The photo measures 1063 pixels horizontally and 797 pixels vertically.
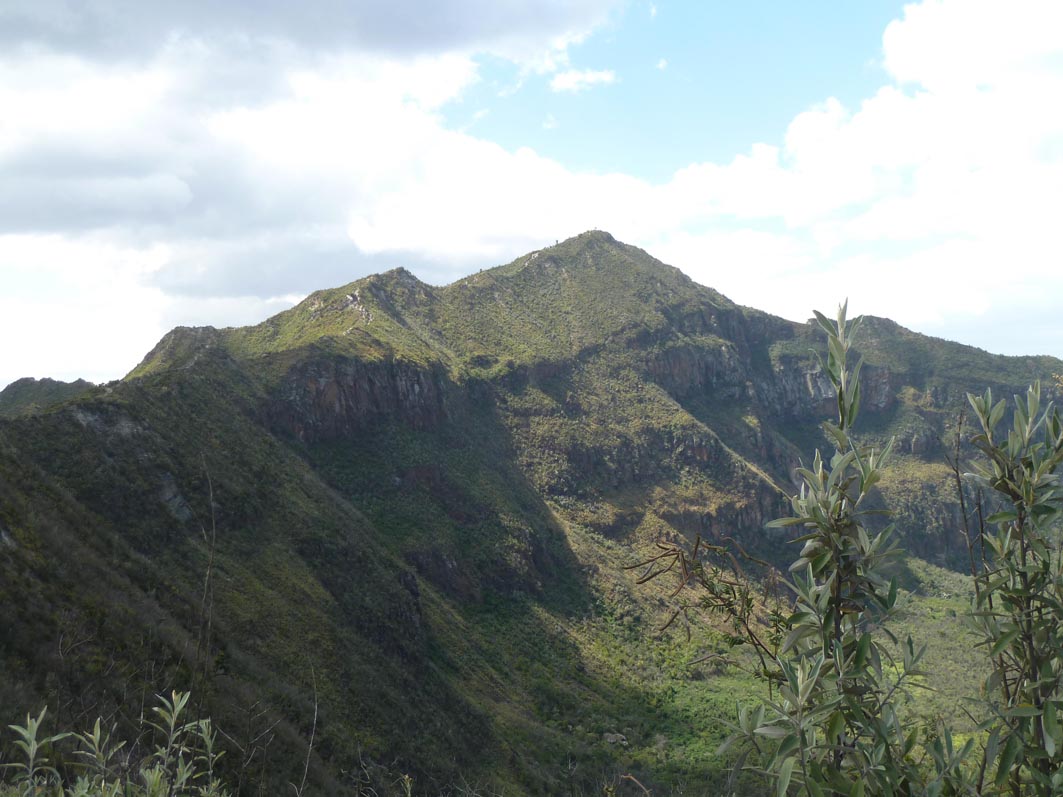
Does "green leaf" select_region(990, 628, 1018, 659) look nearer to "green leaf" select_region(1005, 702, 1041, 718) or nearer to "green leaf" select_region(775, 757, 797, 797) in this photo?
"green leaf" select_region(1005, 702, 1041, 718)

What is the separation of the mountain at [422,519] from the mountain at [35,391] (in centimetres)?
586

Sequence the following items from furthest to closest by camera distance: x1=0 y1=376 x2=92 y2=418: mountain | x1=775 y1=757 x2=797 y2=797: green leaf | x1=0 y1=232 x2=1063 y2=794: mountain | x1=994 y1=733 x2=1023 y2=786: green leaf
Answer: x1=0 y1=376 x2=92 y2=418: mountain → x1=0 y1=232 x2=1063 y2=794: mountain → x1=994 y1=733 x2=1023 y2=786: green leaf → x1=775 y1=757 x2=797 y2=797: green leaf

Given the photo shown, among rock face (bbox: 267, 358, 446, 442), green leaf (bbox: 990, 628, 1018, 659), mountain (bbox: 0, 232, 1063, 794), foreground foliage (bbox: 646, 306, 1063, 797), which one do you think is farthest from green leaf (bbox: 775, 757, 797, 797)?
rock face (bbox: 267, 358, 446, 442)

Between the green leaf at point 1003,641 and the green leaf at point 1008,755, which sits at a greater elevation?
the green leaf at point 1003,641

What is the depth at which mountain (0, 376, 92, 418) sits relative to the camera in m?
46.3

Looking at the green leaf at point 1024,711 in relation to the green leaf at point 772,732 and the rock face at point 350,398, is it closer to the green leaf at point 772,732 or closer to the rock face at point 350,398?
Result: the green leaf at point 772,732

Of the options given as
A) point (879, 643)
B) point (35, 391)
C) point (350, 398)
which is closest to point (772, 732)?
point (879, 643)

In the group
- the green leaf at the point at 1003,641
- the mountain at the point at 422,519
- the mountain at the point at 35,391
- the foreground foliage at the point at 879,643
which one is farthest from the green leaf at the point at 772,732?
the mountain at the point at 35,391

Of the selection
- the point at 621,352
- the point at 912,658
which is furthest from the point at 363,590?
the point at 621,352

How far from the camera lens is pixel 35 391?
160 feet

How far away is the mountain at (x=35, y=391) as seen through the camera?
4628cm

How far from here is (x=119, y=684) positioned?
12242 millimetres

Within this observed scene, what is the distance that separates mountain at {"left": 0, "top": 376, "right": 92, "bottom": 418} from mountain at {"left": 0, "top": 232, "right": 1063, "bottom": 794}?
5861mm

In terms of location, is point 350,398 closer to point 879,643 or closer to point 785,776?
point 879,643
